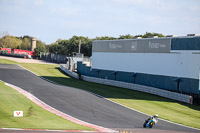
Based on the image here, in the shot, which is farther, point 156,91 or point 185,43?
point 156,91

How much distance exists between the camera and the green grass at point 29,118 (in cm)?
1850

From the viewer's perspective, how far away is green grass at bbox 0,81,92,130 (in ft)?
60.7

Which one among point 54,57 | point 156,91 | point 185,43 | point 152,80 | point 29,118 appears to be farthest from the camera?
point 54,57

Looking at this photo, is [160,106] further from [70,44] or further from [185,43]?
[70,44]

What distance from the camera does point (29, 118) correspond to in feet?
67.3

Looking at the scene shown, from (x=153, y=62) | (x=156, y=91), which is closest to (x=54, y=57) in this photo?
(x=153, y=62)

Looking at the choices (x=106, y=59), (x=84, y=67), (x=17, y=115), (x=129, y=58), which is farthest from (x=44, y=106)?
(x=84, y=67)

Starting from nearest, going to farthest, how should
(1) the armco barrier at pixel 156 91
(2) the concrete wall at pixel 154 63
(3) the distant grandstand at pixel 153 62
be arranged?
(1) the armco barrier at pixel 156 91, (3) the distant grandstand at pixel 153 62, (2) the concrete wall at pixel 154 63

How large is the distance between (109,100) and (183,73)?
1295cm

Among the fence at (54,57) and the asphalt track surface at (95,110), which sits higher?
the fence at (54,57)

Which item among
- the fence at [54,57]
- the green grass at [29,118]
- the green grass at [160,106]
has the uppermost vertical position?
the fence at [54,57]

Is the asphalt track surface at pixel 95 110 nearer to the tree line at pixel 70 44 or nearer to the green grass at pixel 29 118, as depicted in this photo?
the green grass at pixel 29 118

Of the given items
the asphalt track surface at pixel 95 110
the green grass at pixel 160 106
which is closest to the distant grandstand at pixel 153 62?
the green grass at pixel 160 106

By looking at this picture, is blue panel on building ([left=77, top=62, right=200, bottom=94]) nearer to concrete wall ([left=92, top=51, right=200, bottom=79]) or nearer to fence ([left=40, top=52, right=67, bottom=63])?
concrete wall ([left=92, top=51, right=200, bottom=79])
